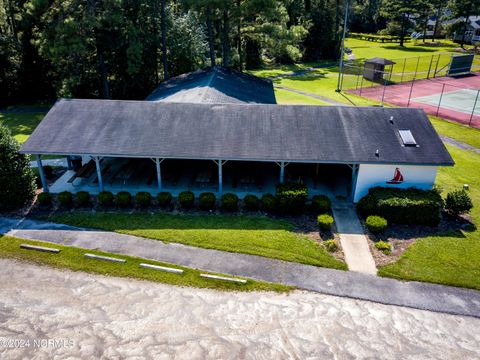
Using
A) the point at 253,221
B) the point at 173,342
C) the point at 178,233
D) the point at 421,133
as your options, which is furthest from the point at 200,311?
the point at 421,133

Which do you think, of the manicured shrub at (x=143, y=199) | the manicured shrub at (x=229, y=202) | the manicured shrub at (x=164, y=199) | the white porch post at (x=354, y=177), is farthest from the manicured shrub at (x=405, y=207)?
the manicured shrub at (x=143, y=199)

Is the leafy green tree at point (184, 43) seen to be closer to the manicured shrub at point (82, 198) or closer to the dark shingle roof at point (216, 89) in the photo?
the dark shingle roof at point (216, 89)

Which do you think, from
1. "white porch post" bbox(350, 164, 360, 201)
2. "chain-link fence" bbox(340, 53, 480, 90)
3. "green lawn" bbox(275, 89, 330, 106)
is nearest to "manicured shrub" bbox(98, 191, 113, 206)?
"white porch post" bbox(350, 164, 360, 201)

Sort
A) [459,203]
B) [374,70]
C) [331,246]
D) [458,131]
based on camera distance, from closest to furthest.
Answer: [331,246] < [459,203] < [458,131] < [374,70]

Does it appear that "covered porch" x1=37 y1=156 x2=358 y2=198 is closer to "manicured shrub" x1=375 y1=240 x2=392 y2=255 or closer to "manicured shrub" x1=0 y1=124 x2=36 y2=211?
"manicured shrub" x1=0 y1=124 x2=36 y2=211

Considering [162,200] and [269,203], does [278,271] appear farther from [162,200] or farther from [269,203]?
[162,200]

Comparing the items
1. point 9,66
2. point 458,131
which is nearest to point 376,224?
point 458,131
